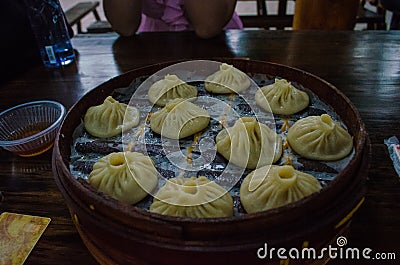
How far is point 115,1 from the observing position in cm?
256

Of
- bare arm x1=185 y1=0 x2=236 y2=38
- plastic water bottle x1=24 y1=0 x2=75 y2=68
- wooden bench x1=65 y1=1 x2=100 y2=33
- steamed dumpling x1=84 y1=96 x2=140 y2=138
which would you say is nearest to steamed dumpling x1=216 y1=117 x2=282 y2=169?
steamed dumpling x1=84 y1=96 x2=140 y2=138

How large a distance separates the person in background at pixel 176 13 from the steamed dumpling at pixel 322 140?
1.47m

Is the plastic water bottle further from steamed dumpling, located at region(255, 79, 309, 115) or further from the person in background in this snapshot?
steamed dumpling, located at region(255, 79, 309, 115)

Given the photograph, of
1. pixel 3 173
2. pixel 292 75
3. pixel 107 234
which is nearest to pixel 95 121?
pixel 3 173

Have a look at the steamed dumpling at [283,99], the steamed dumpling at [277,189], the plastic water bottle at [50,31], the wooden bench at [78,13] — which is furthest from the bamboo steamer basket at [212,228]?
the wooden bench at [78,13]

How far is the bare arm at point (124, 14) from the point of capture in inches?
101

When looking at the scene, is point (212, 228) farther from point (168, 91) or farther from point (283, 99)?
point (168, 91)

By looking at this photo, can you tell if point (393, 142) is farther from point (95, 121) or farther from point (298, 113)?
point (95, 121)

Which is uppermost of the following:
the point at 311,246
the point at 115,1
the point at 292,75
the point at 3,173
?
the point at 115,1

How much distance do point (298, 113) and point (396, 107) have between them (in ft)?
2.06

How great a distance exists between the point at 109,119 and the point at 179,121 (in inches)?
12.1

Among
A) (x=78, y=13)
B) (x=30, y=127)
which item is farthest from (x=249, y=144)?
(x=78, y=13)

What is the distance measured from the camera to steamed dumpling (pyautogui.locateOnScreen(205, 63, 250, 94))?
1.69 m

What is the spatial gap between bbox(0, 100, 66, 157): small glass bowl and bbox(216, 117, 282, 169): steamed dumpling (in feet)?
2.72
